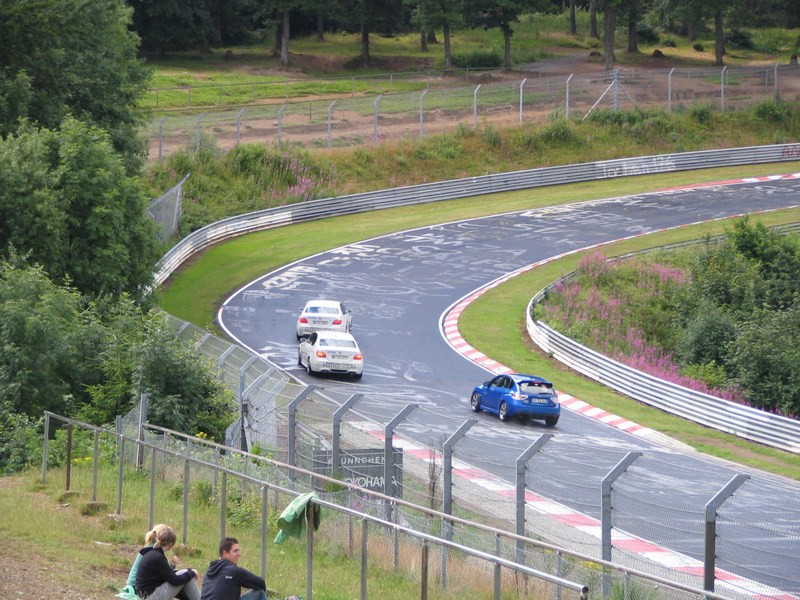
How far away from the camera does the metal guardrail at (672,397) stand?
96.7 feet

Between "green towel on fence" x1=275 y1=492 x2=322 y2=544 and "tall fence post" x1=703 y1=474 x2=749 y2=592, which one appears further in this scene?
"tall fence post" x1=703 y1=474 x2=749 y2=592

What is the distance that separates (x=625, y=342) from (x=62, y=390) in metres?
21.9

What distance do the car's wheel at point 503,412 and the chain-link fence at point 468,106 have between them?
123 feet

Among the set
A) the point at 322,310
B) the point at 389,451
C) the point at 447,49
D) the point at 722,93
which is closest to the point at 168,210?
the point at 322,310

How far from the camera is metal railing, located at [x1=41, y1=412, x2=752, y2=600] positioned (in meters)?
10.9

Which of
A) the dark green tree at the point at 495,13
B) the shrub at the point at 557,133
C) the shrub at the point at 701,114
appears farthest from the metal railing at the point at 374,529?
the dark green tree at the point at 495,13

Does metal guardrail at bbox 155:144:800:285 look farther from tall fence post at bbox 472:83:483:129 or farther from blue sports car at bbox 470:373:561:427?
A: blue sports car at bbox 470:373:561:427

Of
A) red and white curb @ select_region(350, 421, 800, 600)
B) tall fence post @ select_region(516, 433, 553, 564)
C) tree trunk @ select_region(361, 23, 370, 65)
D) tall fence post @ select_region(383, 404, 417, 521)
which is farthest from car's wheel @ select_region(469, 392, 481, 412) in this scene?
tree trunk @ select_region(361, 23, 370, 65)

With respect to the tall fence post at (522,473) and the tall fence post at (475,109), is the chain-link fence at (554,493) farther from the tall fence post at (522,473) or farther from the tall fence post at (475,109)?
the tall fence post at (475,109)

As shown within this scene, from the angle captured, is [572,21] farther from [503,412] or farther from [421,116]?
[503,412]

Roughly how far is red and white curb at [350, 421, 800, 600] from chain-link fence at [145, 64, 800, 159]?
1939 inches

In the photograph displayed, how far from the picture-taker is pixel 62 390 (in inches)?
1008

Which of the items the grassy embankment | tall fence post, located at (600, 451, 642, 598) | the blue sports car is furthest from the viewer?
the grassy embankment

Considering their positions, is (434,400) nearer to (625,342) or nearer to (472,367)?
(472,367)
